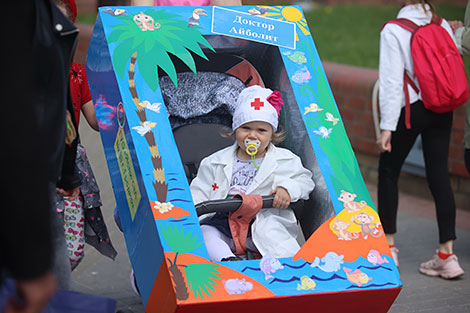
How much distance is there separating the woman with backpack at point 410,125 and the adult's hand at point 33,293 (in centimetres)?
315

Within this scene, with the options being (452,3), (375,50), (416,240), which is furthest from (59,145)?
(452,3)

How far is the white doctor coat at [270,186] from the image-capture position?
339 cm

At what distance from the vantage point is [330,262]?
2.98 meters

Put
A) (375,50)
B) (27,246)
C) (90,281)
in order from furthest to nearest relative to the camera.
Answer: (375,50)
(90,281)
(27,246)

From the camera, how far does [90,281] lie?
4.78 metres

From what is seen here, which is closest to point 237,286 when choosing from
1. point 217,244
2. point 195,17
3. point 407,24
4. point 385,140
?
point 217,244

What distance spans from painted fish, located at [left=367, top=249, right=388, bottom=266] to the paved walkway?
1199mm

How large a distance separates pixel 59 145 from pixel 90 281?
8.17ft

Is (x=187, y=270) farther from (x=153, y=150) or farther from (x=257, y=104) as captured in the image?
(x=257, y=104)

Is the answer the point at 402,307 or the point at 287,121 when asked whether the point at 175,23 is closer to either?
the point at 287,121

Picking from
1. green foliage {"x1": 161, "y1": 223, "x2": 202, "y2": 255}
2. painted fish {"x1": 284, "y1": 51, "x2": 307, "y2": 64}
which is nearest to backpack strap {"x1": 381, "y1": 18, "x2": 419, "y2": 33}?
painted fish {"x1": 284, "y1": 51, "x2": 307, "y2": 64}

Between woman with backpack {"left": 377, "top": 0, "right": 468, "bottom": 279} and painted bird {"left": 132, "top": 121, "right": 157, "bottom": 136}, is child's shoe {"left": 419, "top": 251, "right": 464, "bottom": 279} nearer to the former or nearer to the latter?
woman with backpack {"left": 377, "top": 0, "right": 468, "bottom": 279}

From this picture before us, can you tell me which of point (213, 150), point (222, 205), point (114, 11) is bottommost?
point (213, 150)

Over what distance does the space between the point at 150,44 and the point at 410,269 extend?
98.6 inches
